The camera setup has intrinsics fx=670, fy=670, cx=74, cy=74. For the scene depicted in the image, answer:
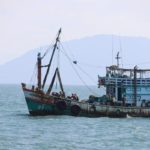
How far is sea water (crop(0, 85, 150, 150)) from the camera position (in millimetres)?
48406

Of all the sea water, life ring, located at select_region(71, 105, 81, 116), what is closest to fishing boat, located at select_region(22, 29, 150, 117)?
life ring, located at select_region(71, 105, 81, 116)

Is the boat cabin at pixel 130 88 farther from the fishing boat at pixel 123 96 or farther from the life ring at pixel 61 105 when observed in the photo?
the life ring at pixel 61 105

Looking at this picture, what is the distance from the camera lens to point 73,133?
5659cm

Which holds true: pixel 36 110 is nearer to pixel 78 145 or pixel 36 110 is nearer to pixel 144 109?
pixel 144 109

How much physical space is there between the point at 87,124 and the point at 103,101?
5.52m

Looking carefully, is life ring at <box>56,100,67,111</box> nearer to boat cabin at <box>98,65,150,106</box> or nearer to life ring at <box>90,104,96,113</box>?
life ring at <box>90,104,96,113</box>

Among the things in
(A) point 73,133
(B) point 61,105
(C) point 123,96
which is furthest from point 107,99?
(A) point 73,133

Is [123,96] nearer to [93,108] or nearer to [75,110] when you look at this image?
[93,108]

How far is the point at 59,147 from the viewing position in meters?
47.6

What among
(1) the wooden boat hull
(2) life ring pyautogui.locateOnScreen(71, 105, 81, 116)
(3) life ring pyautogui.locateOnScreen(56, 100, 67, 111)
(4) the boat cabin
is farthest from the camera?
(4) the boat cabin

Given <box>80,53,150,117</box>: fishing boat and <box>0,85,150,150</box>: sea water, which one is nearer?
<box>0,85,150,150</box>: sea water

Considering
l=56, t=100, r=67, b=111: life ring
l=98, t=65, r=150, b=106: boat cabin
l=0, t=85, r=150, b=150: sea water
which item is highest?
l=98, t=65, r=150, b=106: boat cabin

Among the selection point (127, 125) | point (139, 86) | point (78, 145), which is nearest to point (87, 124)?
point (127, 125)

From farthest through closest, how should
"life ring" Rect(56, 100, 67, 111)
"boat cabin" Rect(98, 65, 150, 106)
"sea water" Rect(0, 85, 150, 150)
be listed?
"boat cabin" Rect(98, 65, 150, 106) < "life ring" Rect(56, 100, 67, 111) < "sea water" Rect(0, 85, 150, 150)
